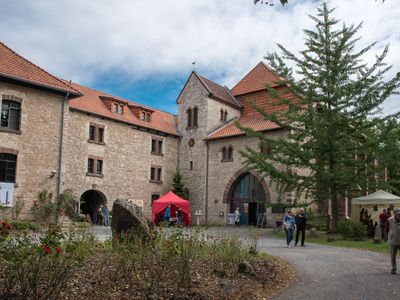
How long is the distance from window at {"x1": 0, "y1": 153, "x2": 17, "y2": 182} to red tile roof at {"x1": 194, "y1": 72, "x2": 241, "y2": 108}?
17.1 m

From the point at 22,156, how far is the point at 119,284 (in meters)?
17.4

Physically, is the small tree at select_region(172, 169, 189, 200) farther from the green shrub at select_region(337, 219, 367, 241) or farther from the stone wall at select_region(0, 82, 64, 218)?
the green shrub at select_region(337, 219, 367, 241)

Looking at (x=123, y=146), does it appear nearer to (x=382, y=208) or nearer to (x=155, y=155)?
(x=155, y=155)

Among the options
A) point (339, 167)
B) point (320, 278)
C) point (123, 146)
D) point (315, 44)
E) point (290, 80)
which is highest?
point (315, 44)

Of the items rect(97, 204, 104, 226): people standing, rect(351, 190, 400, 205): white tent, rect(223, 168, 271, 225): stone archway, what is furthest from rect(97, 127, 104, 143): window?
rect(351, 190, 400, 205): white tent

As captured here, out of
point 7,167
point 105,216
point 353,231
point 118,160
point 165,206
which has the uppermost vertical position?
point 118,160

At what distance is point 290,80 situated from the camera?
2336cm

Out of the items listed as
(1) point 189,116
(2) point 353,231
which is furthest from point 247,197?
(2) point 353,231

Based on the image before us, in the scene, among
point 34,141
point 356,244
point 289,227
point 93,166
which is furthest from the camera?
point 93,166

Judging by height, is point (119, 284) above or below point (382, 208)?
below

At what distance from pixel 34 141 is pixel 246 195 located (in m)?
15.8

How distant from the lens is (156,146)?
3544 centimetres

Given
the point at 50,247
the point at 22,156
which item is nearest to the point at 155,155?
the point at 22,156

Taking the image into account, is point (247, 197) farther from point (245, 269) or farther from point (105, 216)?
point (245, 269)
